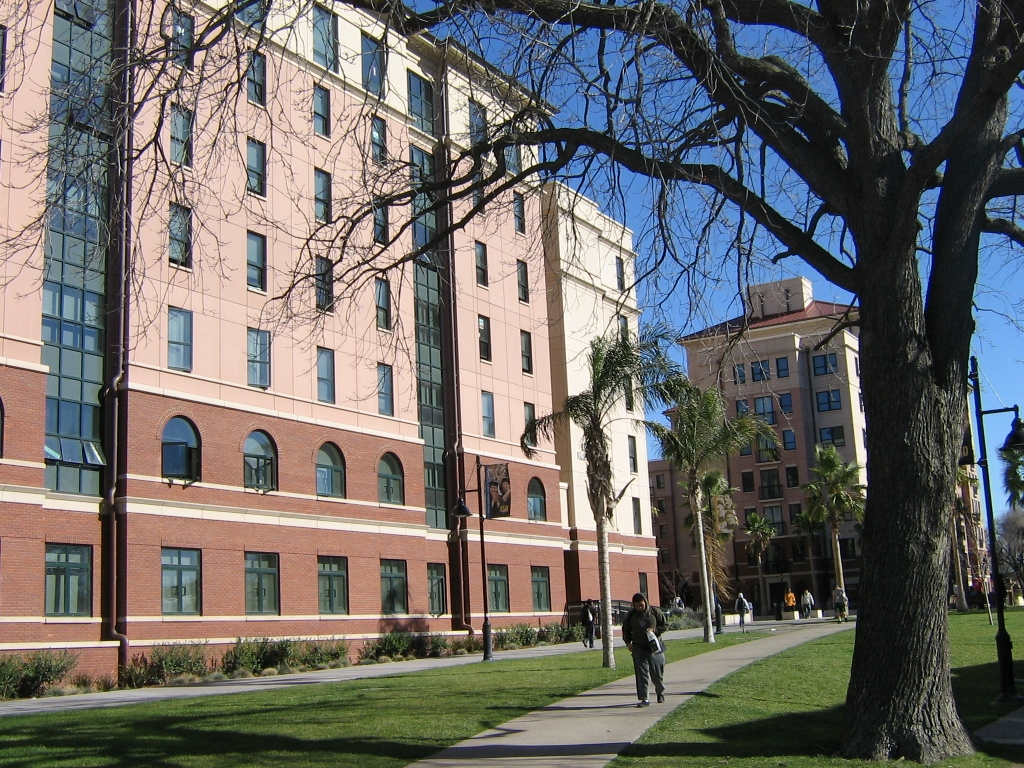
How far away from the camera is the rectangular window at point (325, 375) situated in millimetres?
37281

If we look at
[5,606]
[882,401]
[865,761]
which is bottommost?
[865,761]

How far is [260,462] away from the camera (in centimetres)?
3444

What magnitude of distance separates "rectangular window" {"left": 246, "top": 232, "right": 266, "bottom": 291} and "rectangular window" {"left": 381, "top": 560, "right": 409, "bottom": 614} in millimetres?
11591

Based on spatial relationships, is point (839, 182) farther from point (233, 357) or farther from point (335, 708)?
point (233, 357)

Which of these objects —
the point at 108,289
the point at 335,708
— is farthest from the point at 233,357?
the point at 335,708

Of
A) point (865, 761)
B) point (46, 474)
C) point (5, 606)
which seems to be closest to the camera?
point (865, 761)

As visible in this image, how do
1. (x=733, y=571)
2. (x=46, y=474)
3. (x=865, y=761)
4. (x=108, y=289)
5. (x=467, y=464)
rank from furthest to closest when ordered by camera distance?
(x=733, y=571), (x=467, y=464), (x=108, y=289), (x=46, y=474), (x=865, y=761)

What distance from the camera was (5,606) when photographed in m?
25.9

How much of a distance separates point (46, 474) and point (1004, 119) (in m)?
24.8

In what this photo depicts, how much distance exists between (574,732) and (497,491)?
3128cm

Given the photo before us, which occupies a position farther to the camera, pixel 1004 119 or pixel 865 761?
pixel 1004 119

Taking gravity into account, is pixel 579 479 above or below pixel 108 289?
below

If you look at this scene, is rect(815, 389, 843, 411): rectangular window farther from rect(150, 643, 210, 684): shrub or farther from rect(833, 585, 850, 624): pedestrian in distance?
rect(150, 643, 210, 684): shrub

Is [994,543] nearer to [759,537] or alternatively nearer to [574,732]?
[574,732]
